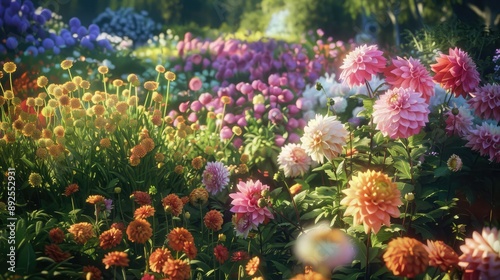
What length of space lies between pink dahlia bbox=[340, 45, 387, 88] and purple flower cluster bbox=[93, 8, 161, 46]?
1873cm

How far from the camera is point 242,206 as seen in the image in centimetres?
302

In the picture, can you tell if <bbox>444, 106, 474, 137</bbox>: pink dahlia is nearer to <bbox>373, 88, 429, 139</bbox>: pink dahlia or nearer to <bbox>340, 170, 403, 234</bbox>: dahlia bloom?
<bbox>373, 88, 429, 139</bbox>: pink dahlia

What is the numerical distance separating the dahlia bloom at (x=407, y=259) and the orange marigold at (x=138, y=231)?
3.36ft

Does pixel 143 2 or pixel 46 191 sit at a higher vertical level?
pixel 46 191

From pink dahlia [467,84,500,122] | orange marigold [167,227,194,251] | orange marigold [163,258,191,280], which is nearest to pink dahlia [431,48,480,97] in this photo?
pink dahlia [467,84,500,122]

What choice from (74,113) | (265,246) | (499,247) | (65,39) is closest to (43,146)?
(74,113)

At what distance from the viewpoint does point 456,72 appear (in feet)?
10.5

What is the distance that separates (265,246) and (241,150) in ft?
5.11

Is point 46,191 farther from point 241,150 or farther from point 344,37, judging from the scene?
point 344,37

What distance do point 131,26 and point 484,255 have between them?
68.7 ft

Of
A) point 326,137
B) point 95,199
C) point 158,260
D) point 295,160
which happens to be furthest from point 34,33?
point 158,260

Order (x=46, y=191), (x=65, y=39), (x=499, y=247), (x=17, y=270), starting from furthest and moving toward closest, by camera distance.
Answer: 1. (x=65, y=39)
2. (x=46, y=191)
3. (x=17, y=270)
4. (x=499, y=247)

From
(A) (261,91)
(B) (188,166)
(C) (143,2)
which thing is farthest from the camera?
(C) (143,2)

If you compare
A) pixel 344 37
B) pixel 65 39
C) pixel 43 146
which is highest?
pixel 43 146
